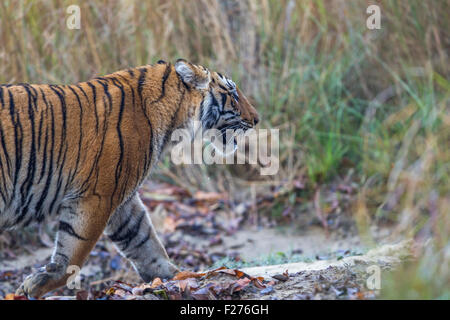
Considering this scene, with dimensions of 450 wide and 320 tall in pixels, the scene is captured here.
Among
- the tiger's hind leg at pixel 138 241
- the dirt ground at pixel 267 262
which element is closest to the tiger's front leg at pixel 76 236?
the tiger's hind leg at pixel 138 241

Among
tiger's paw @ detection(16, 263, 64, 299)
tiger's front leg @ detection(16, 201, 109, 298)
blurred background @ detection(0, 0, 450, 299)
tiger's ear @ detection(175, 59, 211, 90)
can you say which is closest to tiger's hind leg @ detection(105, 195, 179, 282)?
tiger's front leg @ detection(16, 201, 109, 298)

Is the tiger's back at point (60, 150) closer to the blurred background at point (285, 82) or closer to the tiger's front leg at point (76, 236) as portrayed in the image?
the tiger's front leg at point (76, 236)

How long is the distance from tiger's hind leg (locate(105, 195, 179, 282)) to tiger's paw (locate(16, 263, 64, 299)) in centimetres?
68

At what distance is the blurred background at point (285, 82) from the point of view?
6.77 metres

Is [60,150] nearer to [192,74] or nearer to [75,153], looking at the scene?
[75,153]

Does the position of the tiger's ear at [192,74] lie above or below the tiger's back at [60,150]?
above

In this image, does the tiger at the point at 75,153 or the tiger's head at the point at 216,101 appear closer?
the tiger at the point at 75,153

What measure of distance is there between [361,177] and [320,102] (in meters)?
1.09

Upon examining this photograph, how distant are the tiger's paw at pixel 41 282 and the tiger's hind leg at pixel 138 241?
0.68m

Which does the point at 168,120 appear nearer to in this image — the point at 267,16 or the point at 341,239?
the point at 341,239

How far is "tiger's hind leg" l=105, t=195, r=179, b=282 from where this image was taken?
14.4ft
